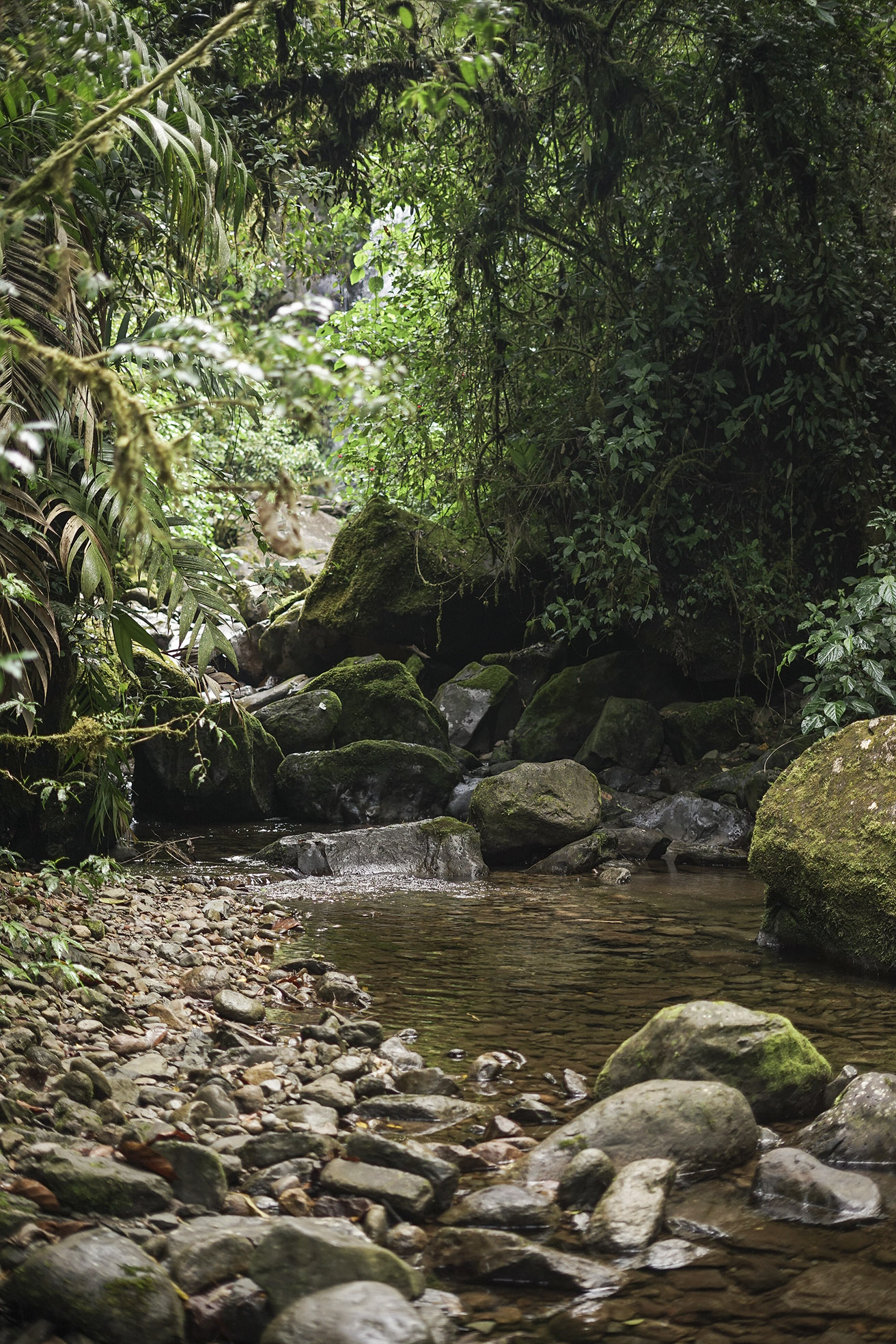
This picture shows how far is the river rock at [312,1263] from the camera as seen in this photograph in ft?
6.87

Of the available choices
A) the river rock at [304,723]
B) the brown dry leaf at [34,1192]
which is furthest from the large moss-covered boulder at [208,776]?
the brown dry leaf at [34,1192]

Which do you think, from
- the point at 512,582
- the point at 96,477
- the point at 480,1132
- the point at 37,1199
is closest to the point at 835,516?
the point at 512,582

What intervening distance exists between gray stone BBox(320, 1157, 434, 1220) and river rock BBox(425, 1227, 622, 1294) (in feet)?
0.56

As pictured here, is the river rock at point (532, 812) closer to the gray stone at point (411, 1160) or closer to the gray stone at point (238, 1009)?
the gray stone at point (238, 1009)

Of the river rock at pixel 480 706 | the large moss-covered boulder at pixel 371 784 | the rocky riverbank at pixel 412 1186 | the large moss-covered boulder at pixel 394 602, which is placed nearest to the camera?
the rocky riverbank at pixel 412 1186

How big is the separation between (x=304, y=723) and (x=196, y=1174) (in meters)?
7.70

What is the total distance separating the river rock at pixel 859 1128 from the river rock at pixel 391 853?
15.0 ft

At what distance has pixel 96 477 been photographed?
466 centimetres

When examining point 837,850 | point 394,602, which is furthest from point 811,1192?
point 394,602

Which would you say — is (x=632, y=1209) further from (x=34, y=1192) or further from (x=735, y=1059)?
(x=34, y=1192)

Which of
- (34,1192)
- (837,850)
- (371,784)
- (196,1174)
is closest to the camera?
(34,1192)

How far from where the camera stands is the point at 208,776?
9.02m

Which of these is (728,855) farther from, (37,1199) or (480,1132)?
(37,1199)

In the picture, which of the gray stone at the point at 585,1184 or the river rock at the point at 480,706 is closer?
the gray stone at the point at 585,1184
